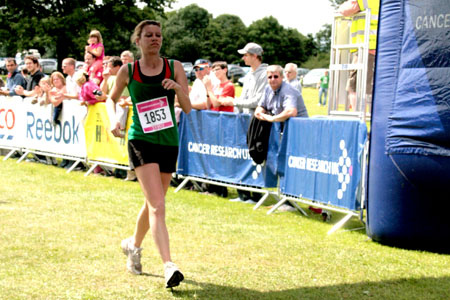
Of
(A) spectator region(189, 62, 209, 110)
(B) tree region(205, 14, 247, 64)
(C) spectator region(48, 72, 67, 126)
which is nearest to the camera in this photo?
(A) spectator region(189, 62, 209, 110)

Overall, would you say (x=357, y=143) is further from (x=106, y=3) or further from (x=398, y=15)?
(x=106, y=3)

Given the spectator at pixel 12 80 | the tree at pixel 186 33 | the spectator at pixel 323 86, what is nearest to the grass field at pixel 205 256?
the spectator at pixel 12 80

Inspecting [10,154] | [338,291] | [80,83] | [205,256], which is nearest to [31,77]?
[10,154]

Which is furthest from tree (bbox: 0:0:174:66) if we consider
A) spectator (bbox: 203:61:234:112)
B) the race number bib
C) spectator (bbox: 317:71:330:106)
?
the race number bib

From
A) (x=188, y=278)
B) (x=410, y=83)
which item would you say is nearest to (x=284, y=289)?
(x=188, y=278)

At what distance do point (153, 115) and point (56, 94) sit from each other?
8.25 m

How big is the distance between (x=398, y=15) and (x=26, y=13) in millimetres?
41473

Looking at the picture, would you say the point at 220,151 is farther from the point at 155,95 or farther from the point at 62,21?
the point at 62,21

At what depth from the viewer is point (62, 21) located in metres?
43.0

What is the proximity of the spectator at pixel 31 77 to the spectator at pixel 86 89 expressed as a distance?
196cm

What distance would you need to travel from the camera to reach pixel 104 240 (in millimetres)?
7055

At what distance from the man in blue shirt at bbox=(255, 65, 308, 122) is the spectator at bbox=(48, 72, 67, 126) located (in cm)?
546

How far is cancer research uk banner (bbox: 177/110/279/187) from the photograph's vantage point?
9539mm

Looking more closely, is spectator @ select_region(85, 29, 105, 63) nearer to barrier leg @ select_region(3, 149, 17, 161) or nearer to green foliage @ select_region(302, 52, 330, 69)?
barrier leg @ select_region(3, 149, 17, 161)
